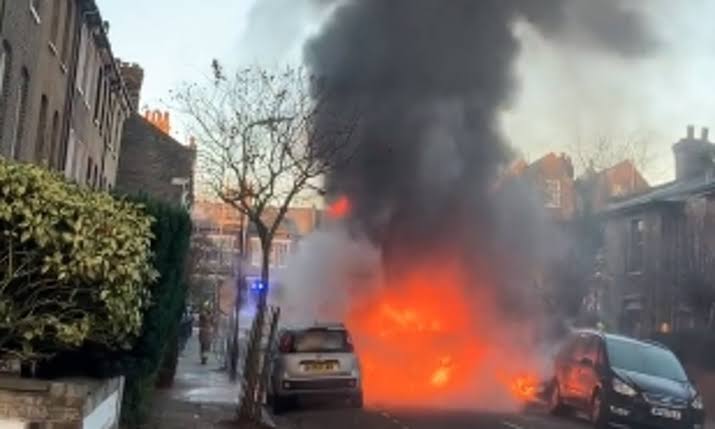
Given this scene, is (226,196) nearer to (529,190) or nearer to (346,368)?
(346,368)

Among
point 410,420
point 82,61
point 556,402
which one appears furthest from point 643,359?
point 82,61

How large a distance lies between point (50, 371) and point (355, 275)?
15.9 meters

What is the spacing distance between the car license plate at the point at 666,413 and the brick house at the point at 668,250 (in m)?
10.00

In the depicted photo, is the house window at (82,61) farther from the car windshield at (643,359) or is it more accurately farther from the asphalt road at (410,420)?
the car windshield at (643,359)

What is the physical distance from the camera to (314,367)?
47.5ft

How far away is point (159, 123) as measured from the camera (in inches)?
1512

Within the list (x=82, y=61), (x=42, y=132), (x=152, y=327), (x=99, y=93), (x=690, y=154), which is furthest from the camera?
(x=690, y=154)

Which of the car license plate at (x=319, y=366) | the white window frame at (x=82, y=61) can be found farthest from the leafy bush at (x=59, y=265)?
the white window frame at (x=82, y=61)

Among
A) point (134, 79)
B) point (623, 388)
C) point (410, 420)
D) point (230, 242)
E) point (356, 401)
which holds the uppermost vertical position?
point (134, 79)

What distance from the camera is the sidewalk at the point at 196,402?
→ 11641 millimetres

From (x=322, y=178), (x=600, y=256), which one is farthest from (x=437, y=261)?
(x=600, y=256)

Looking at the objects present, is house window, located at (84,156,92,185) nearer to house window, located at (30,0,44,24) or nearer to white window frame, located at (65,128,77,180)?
white window frame, located at (65,128,77,180)

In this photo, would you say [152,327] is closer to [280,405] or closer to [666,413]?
[280,405]

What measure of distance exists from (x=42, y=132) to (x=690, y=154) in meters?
22.5
